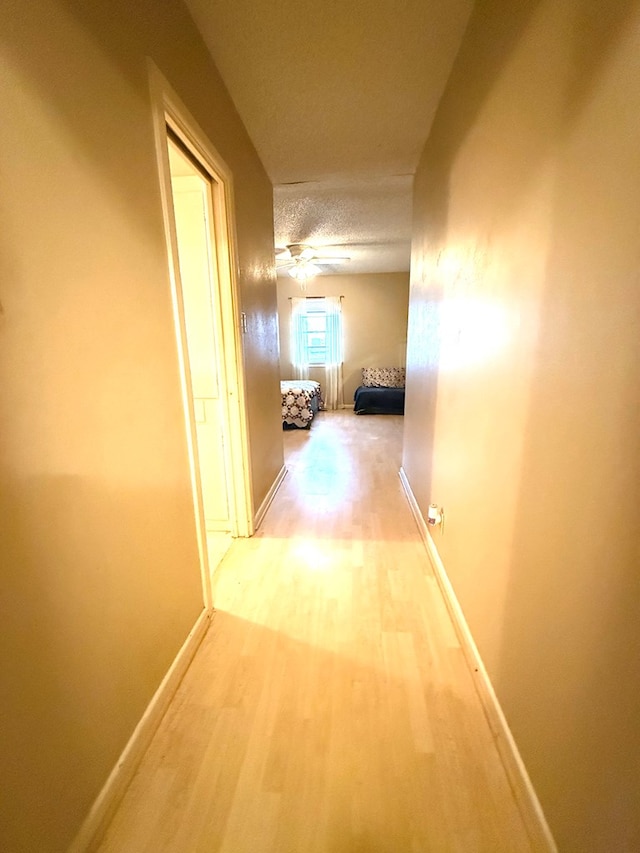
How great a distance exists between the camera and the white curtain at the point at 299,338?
6906 mm

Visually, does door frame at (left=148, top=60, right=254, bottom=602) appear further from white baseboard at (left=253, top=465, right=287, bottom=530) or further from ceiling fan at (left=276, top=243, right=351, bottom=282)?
ceiling fan at (left=276, top=243, right=351, bottom=282)

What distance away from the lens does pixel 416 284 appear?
2670 mm

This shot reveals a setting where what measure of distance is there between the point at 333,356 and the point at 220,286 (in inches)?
202

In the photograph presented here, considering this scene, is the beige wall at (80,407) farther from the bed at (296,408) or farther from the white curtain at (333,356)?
the white curtain at (333,356)

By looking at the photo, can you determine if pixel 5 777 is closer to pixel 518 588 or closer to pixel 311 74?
pixel 518 588

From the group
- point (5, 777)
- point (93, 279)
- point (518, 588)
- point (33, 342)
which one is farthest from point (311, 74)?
point (5, 777)

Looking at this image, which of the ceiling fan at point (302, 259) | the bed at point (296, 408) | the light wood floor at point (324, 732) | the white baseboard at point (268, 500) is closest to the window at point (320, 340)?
the ceiling fan at point (302, 259)

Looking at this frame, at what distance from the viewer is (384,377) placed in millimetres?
6730

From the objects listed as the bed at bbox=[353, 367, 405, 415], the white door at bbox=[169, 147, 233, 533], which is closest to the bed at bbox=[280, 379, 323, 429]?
the bed at bbox=[353, 367, 405, 415]

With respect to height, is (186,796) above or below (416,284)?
below

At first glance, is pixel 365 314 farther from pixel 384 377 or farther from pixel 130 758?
pixel 130 758

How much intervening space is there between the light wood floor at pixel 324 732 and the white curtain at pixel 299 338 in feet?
17.7

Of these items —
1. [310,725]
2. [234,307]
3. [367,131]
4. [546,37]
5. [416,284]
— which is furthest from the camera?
[416,284]

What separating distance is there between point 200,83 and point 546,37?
4.40 feet
